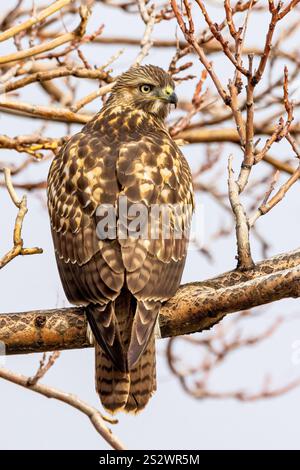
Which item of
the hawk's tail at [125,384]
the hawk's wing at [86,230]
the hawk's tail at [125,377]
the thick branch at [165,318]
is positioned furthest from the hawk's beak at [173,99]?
the hawk's tail at [125,384]

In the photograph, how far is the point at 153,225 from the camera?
5.36 m

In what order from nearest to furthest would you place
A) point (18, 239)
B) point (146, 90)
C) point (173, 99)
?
point (18, 239), point (173, 99), point (146, 90)

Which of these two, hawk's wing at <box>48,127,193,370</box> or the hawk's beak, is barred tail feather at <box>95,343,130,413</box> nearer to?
hawk's wing at <box>48,127,193,370</box>

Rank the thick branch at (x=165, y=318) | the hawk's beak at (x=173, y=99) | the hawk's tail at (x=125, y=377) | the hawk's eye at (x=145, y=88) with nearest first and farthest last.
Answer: the thick branch at (x=165, y=318) → the hawk's tail at (x=125, y=377) → the hawk's beak at (x=173, y=99) → the hawk's eye at (x=145, y=88)

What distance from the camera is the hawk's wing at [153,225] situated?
5.14 m

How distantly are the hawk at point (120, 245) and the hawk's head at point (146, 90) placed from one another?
79 centimetres

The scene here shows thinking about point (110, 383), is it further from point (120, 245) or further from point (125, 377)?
point (120, 245)

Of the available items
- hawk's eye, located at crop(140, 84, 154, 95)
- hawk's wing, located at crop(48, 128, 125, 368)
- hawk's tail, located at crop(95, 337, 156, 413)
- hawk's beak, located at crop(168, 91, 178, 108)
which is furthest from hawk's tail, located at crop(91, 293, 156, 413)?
hawk's eye, located at crop(140, 84, 154, 95)

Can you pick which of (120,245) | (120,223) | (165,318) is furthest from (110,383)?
(120,223)

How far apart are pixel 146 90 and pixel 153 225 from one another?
1.86 metres

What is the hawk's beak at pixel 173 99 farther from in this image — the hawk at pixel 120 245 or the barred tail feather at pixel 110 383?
the barred tail feather at pixel 110 383

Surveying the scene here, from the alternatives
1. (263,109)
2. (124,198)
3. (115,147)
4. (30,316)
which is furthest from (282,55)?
(30,316)

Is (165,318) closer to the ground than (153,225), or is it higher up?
closer to the ground

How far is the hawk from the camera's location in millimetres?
5156
